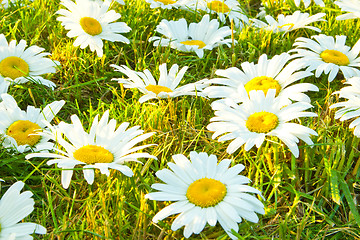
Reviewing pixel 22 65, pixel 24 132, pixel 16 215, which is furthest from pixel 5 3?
pixel 16 215

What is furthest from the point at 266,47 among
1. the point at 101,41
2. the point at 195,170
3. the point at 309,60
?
the point at 195,170

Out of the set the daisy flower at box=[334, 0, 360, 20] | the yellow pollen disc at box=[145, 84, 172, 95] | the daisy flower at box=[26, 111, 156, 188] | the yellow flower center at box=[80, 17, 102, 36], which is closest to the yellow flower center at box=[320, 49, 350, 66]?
the daisy flower at box=[334, 0, 360, 20]

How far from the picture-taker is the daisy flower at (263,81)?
246cm

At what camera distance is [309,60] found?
2801mm

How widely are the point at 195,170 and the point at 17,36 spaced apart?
2.02 metres

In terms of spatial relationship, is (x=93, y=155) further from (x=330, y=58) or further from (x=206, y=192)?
(x=330, y=58)

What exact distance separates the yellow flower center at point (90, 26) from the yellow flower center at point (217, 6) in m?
0.98

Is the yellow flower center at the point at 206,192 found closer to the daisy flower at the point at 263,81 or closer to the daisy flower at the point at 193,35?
the daisy flower at the point at 263,81

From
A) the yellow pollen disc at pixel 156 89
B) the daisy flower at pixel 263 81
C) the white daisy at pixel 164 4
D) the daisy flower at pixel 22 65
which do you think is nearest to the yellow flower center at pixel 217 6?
the white daisy at pixel 164 4

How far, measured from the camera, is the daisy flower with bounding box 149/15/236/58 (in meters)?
3.16

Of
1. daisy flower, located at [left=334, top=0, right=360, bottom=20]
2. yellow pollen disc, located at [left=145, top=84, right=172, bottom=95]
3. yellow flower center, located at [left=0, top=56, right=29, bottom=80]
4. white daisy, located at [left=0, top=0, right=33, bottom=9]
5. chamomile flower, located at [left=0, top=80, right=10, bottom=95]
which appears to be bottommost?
yellow pollen disc, located at [left=145, top=84, right=172, bottom=95]

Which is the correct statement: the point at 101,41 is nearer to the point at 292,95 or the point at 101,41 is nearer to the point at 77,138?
the point at 77,138

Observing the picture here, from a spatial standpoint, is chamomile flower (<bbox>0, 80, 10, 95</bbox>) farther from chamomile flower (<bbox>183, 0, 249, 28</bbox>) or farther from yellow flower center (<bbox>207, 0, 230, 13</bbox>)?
yellow flower center (<bbox>207, 0, 230, 13</bbox>)

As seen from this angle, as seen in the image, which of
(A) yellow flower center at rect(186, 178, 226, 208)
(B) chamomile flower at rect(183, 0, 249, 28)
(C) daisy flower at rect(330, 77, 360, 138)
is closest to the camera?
(A) yellow flower center at rect(186, 178, 226, 208)
